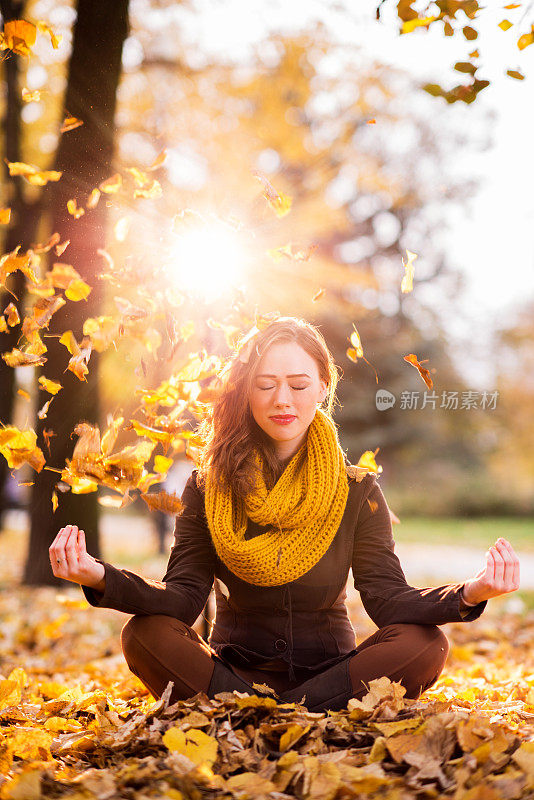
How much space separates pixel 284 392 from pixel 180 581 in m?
0.75

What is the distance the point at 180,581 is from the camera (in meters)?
2.63

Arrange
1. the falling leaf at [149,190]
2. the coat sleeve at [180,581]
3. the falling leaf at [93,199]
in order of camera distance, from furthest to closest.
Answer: the falling leaf at [93,199]
the falling leaf at [149,190]
the coat sleeve at [180,581]

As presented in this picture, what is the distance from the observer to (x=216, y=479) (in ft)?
9.05

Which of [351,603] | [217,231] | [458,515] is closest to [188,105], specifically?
→ [217,231]

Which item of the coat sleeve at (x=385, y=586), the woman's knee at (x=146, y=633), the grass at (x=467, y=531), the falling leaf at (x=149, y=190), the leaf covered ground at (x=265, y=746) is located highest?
the falling leaf at (x=149, y=190)

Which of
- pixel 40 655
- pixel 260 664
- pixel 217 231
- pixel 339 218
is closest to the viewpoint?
pixel 260 664

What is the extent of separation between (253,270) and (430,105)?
455 inches

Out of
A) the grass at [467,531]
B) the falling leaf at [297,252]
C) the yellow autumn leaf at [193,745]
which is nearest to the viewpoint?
the yellow autumn leaf at [193,745]

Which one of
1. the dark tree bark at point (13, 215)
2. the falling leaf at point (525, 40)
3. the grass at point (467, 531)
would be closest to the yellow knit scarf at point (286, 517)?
the falling leaf at point (525, 40)

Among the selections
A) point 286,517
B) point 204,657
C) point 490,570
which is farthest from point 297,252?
point 204,657

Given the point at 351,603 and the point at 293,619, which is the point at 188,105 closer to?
the point at 351,603

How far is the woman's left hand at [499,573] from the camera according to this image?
2.23 m

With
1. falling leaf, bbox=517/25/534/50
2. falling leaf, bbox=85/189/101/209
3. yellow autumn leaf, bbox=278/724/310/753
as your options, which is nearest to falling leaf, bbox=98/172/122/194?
falling leaf, bbox=85/189/101/209

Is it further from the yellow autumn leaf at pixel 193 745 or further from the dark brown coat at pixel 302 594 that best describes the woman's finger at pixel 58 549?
the yellow autumn leaf at pixel 193 745
